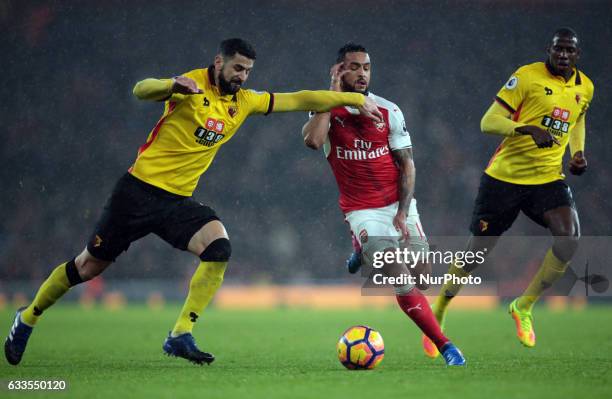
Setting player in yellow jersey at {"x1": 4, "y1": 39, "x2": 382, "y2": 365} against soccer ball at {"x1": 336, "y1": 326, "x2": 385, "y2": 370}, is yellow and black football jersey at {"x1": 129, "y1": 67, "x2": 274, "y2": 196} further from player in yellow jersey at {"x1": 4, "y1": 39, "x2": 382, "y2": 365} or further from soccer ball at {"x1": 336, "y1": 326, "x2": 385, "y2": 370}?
soccer ball at {"x1": 336, "y1": 326, "x2": 385, "y2": 370}

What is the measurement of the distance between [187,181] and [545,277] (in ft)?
10.9

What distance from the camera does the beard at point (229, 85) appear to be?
258 inches

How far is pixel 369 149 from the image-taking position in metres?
7.12

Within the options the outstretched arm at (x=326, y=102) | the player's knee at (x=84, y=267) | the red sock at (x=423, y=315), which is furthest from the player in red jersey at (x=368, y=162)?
the player's knee at (x=84, y=267)

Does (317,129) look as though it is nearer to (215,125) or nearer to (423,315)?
(215,125)

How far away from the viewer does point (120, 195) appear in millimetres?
6715

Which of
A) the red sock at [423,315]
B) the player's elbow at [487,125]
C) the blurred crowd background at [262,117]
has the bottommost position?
the red sock at [423,315]

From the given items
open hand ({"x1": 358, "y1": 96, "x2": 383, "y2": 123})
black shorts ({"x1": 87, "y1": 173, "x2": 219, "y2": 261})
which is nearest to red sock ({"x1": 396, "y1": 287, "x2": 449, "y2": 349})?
open hand ({"x1": 358, "y1": 96, "x2": 383, "y2": 123})

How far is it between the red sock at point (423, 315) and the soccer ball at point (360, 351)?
44 centimetres

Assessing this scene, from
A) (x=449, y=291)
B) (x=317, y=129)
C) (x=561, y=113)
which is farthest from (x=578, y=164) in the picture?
(x=317, y=129)

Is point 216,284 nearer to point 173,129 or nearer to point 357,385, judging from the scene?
point 173,129

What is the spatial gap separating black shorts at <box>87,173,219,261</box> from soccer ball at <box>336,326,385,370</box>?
1443 millimetres

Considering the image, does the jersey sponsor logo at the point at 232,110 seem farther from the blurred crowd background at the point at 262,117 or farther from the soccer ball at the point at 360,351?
the blurred crowd background at the point at 262,117

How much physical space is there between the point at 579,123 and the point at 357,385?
12.8 feet
